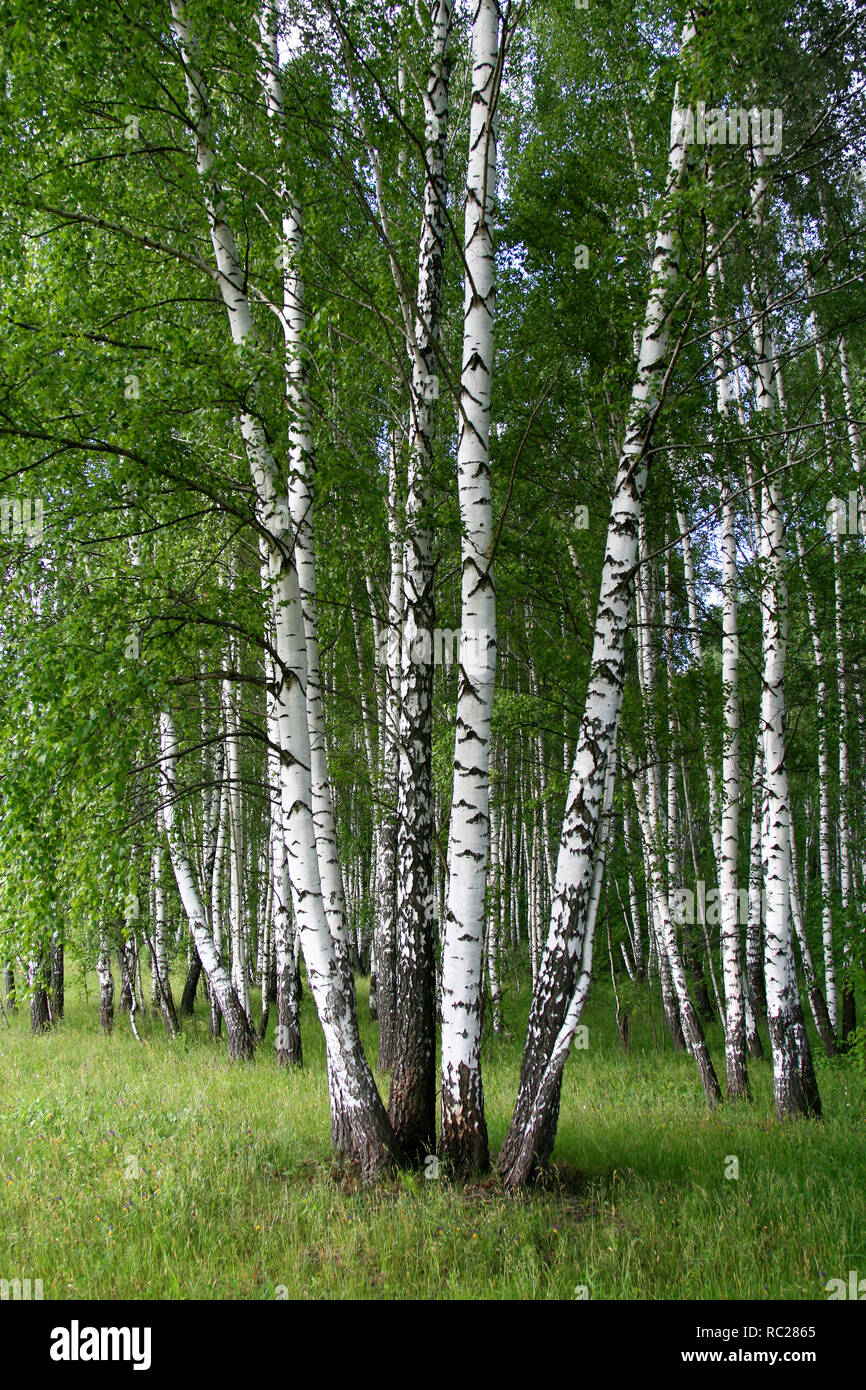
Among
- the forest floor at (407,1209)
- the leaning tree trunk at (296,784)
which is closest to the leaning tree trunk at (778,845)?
the forest floor at (407,1209)

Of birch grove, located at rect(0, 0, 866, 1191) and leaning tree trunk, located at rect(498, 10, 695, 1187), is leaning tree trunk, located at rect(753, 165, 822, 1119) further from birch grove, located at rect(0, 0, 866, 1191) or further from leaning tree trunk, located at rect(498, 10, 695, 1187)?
leaning tree trunk, located at rect(498, 10, 695, 1187)

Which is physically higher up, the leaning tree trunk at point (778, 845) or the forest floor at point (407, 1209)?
the leaning tree trunk at point (778, 845)

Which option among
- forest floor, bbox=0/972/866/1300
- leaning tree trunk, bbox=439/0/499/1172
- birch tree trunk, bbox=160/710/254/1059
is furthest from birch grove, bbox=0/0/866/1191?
birch tree trunk, bbox=160/710/254/1059

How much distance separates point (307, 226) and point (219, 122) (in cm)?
159

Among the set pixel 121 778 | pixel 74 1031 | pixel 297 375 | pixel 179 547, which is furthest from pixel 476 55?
pixel 74 1031

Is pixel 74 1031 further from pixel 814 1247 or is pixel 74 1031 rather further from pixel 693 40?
pixel 693 40

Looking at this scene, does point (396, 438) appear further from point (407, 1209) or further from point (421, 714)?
point (407, 1209)

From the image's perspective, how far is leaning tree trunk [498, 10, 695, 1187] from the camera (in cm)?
489

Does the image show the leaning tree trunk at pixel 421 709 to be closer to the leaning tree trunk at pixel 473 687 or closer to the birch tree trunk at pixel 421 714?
the birch tree trunk at pixel 421 714

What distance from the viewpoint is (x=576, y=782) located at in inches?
204

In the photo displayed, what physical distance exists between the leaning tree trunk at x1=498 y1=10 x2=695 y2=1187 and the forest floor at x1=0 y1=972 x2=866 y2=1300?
0.46 metres

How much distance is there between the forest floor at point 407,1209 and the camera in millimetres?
3771

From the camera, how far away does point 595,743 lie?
16.8 feet

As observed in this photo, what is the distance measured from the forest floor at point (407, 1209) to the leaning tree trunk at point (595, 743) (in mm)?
462
